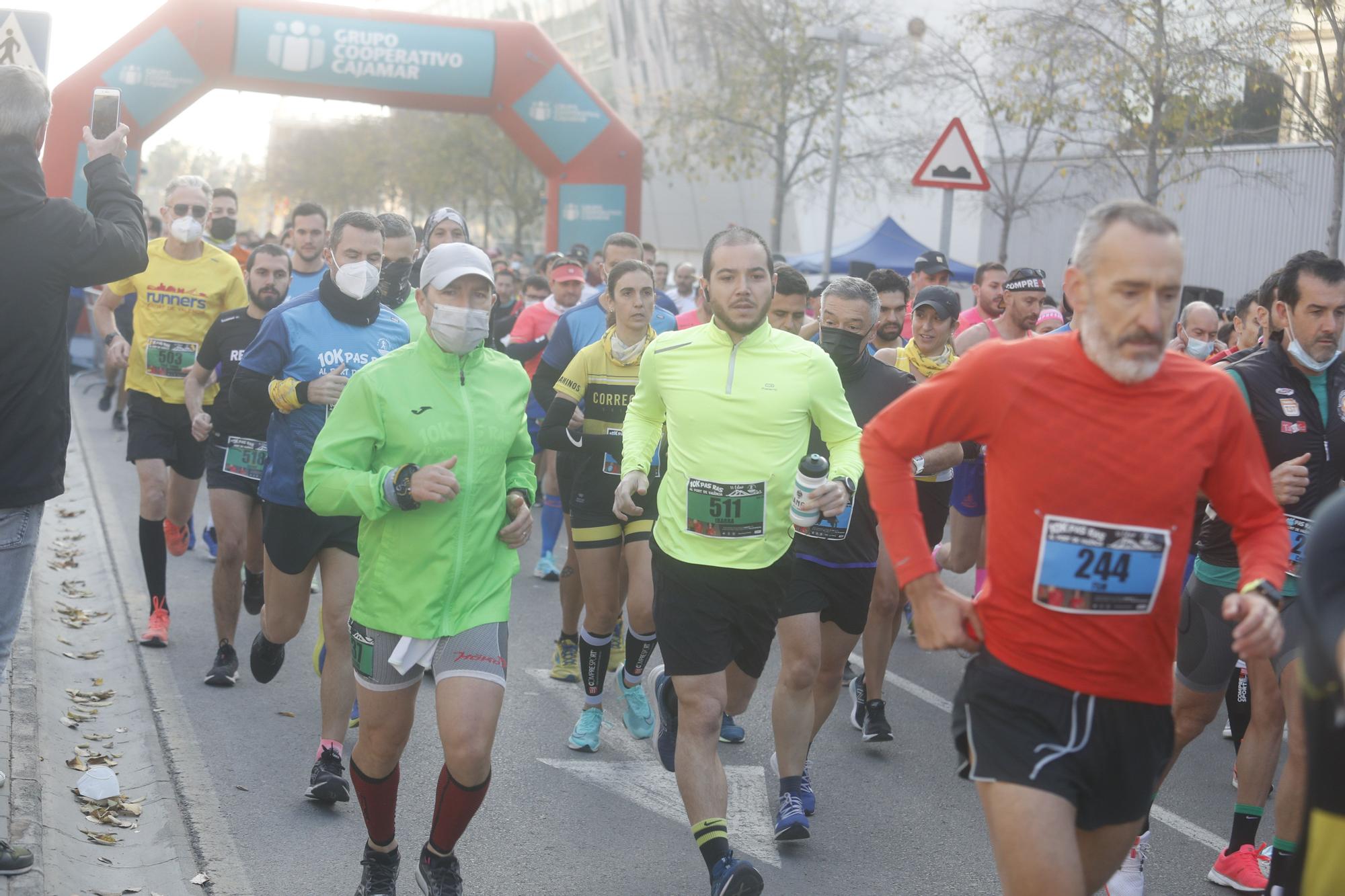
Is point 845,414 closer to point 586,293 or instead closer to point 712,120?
point 586,293

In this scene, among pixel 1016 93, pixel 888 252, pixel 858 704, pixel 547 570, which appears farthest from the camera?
pixel 888 252

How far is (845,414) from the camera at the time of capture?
5125 mm

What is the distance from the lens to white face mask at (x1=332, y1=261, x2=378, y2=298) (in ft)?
19.7

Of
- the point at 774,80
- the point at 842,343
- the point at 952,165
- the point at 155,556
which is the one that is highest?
the point at 774,80

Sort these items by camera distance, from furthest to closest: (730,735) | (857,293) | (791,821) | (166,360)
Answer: (166,360) < (730,735) < (857,293) < (791,821)

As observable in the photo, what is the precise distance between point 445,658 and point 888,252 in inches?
854

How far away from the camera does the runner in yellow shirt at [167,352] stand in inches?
317

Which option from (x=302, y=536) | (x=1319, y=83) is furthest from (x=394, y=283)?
(x=1319, y=83)

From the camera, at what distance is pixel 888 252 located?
25.3 meters

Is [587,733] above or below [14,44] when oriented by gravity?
below

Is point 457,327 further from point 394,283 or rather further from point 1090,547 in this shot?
point 394,283

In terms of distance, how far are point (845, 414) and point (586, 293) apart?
8569 mm

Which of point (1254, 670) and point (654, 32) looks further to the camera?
point (654, 32)

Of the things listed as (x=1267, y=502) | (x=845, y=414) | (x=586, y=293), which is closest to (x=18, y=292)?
(x=845, y=414)
